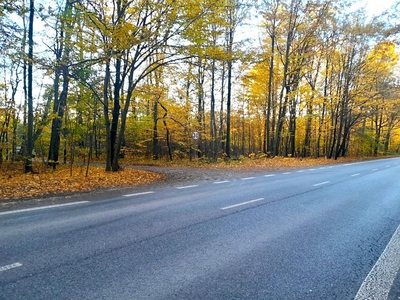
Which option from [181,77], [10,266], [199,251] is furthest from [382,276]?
[181,77]

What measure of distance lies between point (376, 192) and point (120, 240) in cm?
923

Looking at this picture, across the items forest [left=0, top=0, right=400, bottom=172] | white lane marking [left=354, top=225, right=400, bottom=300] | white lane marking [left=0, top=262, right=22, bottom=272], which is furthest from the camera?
forest [left=0, top=0, right=400, bottom=172]

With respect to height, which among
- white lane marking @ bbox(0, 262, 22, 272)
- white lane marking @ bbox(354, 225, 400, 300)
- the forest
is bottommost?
white lane marking @ bbox(354, 225, 400, 300)

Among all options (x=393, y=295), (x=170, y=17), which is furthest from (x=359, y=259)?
(x=170, y=17)

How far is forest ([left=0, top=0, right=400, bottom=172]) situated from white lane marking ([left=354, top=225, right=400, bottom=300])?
1164 cm

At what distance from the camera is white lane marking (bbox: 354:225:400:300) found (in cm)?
303

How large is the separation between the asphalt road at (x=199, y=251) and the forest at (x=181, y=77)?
837 cm

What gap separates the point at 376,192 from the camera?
9.67 meters

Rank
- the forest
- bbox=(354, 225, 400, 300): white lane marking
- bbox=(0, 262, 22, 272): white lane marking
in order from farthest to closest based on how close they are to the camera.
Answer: the forest → bbox=(0, 262, 22, 272): white lane marking → bbox=(354, 225, 400, 300): white lane marking

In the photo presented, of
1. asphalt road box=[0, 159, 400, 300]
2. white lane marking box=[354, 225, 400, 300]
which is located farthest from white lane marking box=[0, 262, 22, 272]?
white lane marking box=[354, 225, 400, 300]

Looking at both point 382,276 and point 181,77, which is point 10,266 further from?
point 181,77

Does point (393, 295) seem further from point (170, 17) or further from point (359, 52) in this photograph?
point (359, 52)

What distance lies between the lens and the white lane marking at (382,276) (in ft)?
9.94

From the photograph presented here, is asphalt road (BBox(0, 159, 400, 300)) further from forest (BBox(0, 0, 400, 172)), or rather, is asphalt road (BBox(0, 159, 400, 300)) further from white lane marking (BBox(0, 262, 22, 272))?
forest (BBox(0, 0, 400, 172))
